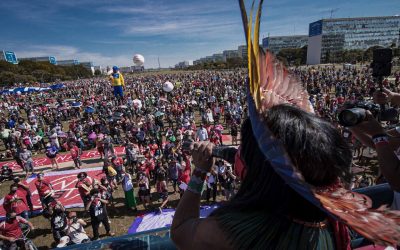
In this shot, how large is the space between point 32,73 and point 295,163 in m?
115

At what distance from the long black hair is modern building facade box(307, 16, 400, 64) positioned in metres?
130

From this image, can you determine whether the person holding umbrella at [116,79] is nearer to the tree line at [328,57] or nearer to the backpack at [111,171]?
the backpack at [111,171]

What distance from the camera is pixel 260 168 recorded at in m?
1.06

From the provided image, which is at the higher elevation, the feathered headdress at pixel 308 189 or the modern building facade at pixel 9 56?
the modern building facade at pixel 9 56

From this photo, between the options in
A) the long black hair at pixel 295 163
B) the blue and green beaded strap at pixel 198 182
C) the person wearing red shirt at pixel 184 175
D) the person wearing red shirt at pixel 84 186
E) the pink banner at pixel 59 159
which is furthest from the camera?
the pink banner at pixel 59 159

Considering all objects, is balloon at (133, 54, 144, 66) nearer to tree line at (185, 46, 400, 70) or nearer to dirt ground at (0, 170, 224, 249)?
dirt ground at (0, 170, 224, 249)

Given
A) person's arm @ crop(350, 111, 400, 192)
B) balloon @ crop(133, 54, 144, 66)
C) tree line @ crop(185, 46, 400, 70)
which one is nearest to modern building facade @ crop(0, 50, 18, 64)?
tree line @ crop(185, 46, 400, 70)

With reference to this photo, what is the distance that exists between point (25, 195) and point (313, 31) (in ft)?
455

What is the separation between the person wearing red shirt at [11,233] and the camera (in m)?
6.11

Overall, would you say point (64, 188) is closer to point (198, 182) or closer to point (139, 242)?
point (139, 242)

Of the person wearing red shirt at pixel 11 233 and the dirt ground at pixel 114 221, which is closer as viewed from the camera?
the person wearing red shirt at pixel 11 233

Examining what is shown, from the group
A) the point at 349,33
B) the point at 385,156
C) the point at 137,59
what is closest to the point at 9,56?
the point at 137,59

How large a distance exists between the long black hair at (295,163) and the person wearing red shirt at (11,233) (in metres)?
7.21

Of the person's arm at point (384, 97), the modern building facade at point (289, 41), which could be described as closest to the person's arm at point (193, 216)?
the person's arm at point (384, 97)
